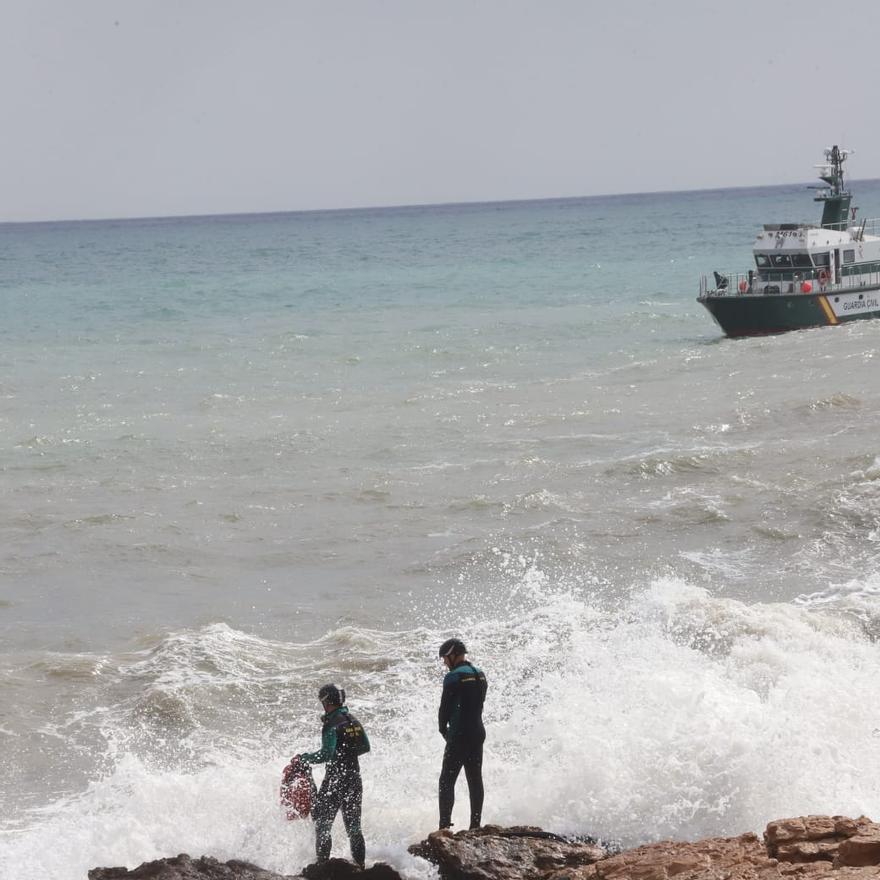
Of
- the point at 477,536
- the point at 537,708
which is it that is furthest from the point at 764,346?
the point at 537,708

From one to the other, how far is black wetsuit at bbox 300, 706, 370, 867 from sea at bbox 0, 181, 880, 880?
359mm

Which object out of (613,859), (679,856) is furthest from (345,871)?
(679,856)

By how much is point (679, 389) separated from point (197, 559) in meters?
15.6

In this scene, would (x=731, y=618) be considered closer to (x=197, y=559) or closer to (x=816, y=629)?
(x=816, y=629)

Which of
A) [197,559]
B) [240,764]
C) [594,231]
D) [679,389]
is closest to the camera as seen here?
[240,764]

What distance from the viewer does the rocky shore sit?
755 cm

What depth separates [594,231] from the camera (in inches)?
5192

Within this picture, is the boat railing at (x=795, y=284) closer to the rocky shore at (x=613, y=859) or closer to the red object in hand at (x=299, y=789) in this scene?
the red object in hand at (x=299, y=789)

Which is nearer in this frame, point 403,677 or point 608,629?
point 403,677

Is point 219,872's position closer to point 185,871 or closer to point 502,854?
point 185,871

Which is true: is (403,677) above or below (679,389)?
below

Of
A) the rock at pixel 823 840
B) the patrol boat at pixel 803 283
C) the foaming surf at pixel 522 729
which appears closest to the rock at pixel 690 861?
the rock at pixel 823 840

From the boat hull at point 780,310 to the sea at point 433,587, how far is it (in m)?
0.56

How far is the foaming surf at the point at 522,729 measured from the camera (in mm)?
9609
